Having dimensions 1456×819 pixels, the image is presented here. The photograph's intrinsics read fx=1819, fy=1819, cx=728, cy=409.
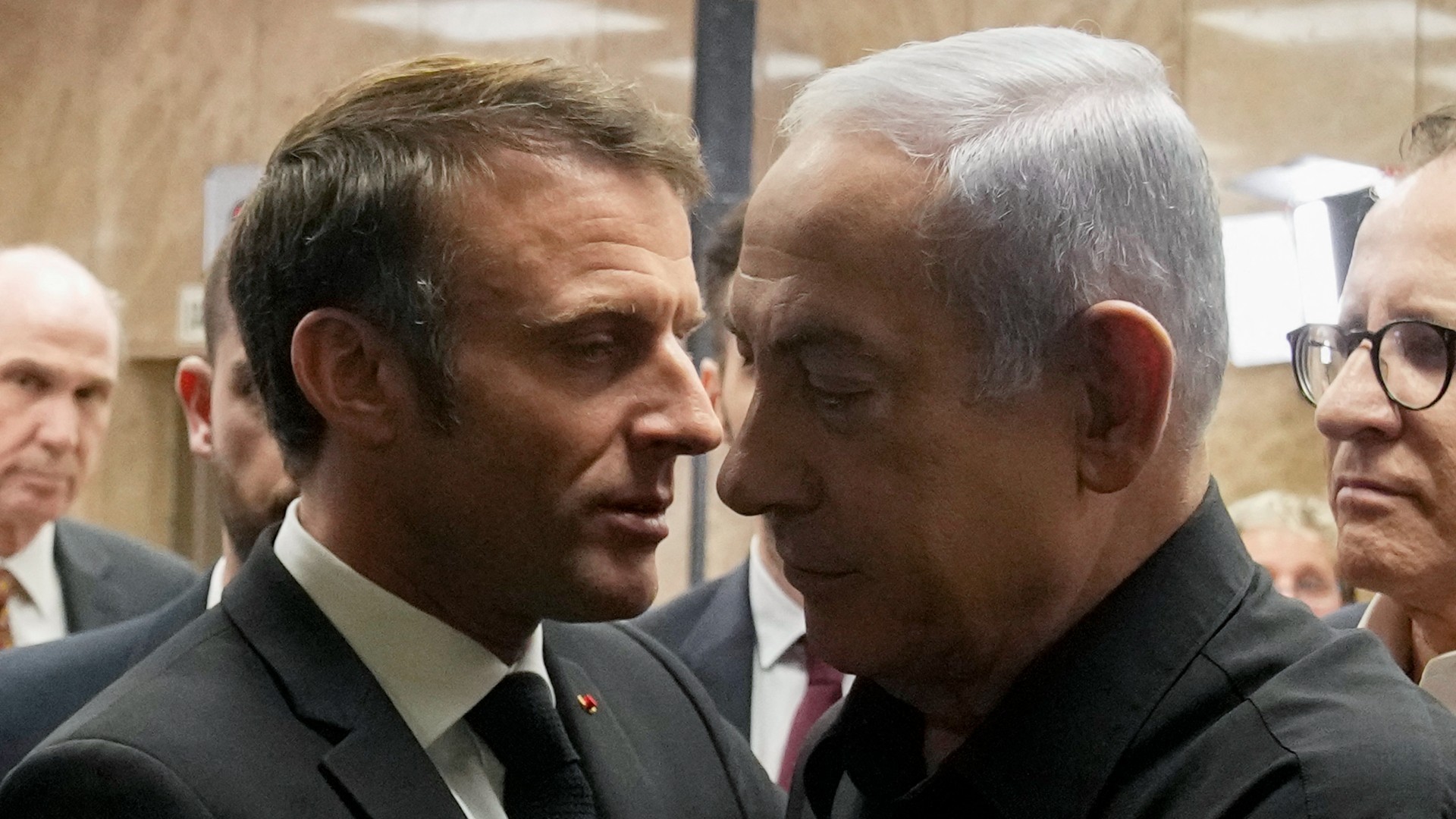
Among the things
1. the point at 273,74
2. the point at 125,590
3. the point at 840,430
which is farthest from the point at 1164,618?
A: the point at 273,74

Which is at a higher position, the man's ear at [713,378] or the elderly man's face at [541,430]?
the elderly man's face at [541,430]

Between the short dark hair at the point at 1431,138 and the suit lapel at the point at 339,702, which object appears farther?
the short dark hair at the point at 1431,138

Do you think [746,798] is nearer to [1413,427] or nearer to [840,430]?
[840,430]

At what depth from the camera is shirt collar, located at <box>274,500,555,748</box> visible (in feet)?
6.57

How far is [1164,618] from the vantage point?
1.69 metres

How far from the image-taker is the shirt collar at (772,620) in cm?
347

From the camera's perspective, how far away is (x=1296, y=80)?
568 centimetres

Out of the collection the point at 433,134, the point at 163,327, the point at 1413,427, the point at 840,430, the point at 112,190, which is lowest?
the point at 163,327

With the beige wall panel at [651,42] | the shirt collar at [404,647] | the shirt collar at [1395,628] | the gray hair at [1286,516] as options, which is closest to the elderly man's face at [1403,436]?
the shirt collar at [1395,628]

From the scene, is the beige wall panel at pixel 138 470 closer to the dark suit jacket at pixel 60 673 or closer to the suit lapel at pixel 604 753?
the dark suit jacket at pixel 60 673

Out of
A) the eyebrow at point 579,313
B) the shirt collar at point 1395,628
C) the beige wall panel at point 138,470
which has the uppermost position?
the eyebrow at point 579,313

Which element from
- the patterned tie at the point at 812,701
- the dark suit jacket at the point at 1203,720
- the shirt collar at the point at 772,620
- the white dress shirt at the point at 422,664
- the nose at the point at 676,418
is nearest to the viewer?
the dark suit jacket at the point at 1203,720

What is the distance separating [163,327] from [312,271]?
587 cm

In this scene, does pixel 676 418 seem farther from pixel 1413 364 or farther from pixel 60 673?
pixel 60 673
